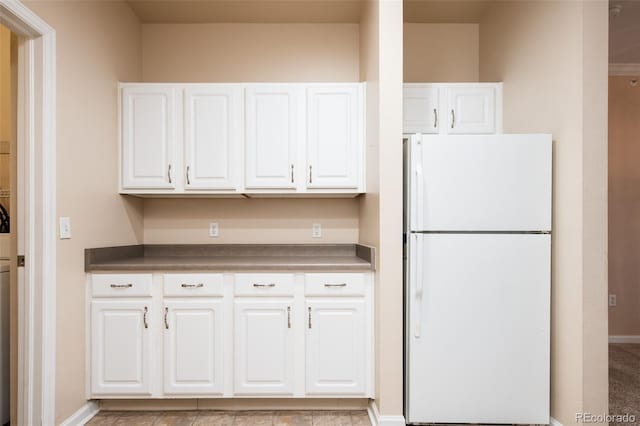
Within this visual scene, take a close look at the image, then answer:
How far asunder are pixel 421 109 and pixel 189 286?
199 cm

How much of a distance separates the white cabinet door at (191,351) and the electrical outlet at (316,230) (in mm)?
1039

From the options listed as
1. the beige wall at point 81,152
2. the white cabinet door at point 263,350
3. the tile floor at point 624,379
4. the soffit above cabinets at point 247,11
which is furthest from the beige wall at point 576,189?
the beige wall at point 81,152

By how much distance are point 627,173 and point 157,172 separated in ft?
13.9

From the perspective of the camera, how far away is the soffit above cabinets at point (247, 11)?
2.98 metres

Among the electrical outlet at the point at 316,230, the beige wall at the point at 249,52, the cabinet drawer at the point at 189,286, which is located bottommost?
the cabinet drawer at the point at 189,286

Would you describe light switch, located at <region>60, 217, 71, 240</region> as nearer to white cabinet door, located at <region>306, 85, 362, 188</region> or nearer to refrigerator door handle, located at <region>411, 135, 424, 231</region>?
white cabinet door, located at <region>306, 85, 362, 188</region>

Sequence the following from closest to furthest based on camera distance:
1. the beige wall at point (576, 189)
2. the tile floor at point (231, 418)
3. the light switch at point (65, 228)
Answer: the beige wall at point (576, 189) → the light switch at point (65, 228) → the tile floor at point (231, 418)

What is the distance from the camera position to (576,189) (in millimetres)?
2123

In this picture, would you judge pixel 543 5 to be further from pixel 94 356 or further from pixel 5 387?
pixel 5 387

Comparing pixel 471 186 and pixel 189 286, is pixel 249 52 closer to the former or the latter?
pixel 189 286

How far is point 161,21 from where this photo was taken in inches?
128

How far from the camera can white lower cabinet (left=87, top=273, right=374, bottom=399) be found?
8.31ft

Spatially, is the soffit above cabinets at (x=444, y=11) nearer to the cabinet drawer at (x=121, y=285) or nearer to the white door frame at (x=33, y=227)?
the white door frame at (x=33, y=227)

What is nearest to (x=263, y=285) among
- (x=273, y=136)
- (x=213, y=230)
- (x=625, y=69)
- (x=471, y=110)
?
(x=213, y=230)
